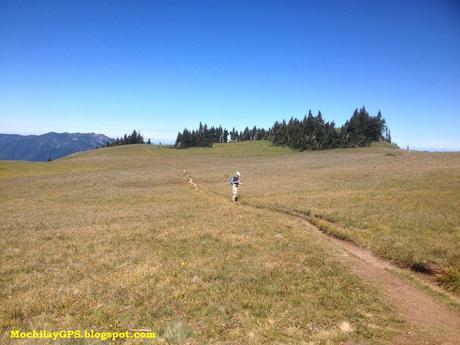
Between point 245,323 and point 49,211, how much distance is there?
1024 inches

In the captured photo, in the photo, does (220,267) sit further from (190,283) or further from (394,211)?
(394,211)

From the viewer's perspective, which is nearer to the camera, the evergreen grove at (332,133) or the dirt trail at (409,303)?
the dirt trail at (409,303)

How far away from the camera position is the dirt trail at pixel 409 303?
7.72 meters

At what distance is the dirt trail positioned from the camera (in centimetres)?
772

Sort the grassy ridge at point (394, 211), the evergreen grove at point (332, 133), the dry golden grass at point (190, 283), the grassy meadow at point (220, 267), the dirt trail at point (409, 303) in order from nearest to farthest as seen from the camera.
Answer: the dirt trail at point (409, 303)
the dry golden grass at point (190, 283)
the grassy meadow at point (220, 267)
the grassy ridge at point (394, 211)
the evergreen grove at point (332, 133)

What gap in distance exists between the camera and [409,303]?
9445mm

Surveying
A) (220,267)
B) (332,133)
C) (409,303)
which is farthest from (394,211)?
(332,133)

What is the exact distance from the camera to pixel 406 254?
13227 millimetres

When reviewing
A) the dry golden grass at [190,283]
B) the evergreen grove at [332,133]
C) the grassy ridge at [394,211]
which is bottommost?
the dry golden grass at [190,283]

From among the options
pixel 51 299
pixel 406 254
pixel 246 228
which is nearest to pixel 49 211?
pixel 246 228

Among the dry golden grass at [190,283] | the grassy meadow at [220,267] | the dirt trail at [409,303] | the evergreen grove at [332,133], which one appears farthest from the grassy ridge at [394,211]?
the evergreen grove at [332,133]

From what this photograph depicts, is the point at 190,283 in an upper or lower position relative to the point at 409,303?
lower

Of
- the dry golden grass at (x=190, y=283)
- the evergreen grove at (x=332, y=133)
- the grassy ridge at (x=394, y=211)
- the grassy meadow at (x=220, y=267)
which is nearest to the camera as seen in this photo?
the dry golden grass at (x=190, y=283)

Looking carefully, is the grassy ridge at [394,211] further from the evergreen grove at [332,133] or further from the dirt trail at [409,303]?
the evergreen grove at [332,133]
